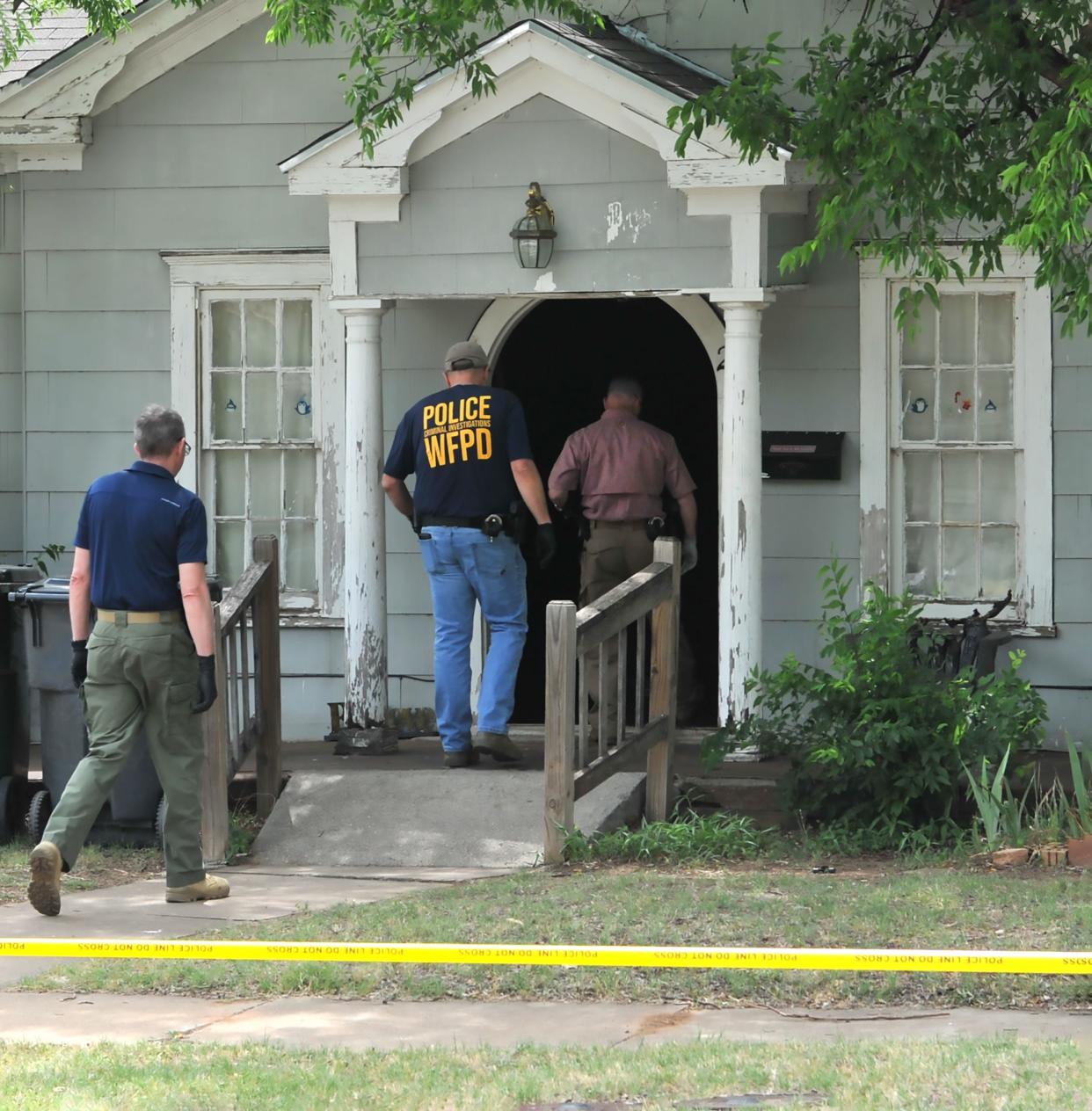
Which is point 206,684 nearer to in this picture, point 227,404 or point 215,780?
point 215,780

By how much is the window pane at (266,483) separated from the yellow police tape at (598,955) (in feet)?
16.7

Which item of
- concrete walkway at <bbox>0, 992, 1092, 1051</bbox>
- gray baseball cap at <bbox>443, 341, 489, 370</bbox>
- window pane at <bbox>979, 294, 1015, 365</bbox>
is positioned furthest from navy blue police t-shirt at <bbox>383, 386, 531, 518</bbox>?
concrete walkway at <bbox>0, 992, 1092, 1051</bbox>

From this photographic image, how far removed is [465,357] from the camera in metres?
9.05

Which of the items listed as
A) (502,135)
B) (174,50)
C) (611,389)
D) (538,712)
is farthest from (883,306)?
(174,50)

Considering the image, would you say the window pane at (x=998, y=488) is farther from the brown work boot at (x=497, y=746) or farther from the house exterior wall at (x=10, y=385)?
the house exterior wall at (x=10, y=385)

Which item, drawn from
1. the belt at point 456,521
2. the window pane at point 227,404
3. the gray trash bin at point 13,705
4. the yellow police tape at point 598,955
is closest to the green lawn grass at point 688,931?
the yellow police tape at point 598,955

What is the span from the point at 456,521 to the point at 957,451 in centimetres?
299

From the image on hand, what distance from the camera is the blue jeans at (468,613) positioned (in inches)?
351

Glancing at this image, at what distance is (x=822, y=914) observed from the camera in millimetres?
6691

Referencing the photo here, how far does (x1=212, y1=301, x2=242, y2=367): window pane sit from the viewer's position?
10.8m

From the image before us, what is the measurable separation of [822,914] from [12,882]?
10.8 ft

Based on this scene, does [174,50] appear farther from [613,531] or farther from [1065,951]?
[1065,951]

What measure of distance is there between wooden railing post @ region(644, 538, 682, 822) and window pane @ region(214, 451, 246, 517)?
3.08 m

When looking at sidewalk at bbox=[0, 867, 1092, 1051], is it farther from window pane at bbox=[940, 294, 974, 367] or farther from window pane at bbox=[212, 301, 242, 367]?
window pane at bbox=[940, 294, 974, 367]
